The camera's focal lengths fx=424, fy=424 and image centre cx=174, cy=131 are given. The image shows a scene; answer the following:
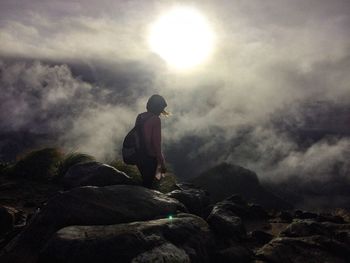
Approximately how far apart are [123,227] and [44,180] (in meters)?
12.5

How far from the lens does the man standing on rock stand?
13438 millimetres

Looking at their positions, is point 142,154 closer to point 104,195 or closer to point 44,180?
point 104,195

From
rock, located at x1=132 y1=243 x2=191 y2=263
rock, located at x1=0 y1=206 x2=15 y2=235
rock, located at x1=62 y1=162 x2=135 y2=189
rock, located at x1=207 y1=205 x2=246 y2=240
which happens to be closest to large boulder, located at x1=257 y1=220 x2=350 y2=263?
rock, located at x1=207 y1=205 x2=246 y2=240

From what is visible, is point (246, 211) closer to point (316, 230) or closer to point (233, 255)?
point (316, 230)

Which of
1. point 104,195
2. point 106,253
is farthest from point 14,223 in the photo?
point 106,253

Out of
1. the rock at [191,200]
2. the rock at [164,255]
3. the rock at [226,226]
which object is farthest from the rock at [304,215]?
the rock at [164,255]

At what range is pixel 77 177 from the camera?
15.9 m

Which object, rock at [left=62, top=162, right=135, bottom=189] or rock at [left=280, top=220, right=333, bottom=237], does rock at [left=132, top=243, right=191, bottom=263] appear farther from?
rock at [left=62, top=162, right=135, bottom=189]

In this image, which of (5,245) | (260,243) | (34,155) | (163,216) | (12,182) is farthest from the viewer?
(34,155)

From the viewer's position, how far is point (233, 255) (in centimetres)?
1127

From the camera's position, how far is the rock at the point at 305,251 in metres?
11.5

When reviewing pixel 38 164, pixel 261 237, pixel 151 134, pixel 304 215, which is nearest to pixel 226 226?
pixel 261 237

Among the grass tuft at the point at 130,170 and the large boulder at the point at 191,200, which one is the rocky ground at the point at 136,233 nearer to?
the large boulder at the point at 191,200

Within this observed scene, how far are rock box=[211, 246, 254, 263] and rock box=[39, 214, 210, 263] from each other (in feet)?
1.72
